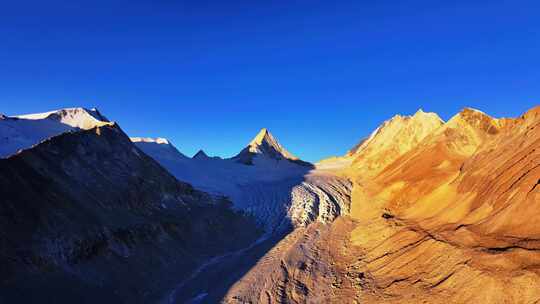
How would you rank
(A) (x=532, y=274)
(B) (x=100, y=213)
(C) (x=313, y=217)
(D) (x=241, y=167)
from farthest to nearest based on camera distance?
(D) (x=241, y=167), (C) (x=313, y=217), (B) (x=100, y=213), (A) (x=532, y=274)

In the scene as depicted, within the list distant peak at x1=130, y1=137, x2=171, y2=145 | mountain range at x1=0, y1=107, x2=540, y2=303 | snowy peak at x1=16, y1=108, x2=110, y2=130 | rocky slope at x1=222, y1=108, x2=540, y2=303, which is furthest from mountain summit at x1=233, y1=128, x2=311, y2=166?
rocky slope at x1=222, y1=108, x2=540, y2=303

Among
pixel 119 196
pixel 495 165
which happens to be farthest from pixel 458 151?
pixel 119 196

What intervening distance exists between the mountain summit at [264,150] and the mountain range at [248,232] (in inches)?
1486

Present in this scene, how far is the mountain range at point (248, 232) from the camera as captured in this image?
13789 mm

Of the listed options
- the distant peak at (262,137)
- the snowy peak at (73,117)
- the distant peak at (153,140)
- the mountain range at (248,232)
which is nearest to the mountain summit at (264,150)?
the distant peak at (262,137)

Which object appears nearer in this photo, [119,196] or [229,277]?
[229,277]

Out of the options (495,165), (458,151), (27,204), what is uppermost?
(458,151)

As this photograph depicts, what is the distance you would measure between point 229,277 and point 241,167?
42845 millimetres

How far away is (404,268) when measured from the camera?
1591 cm

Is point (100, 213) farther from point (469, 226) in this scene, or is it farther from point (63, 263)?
point (469, 226)

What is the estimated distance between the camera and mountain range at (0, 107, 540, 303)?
13789mm

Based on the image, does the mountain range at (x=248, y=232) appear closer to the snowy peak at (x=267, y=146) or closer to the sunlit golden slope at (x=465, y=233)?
the sunlit golden slope at (x=465, y=233)

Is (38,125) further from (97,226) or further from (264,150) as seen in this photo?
(264,150)

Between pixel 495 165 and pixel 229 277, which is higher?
pixel 495 165
